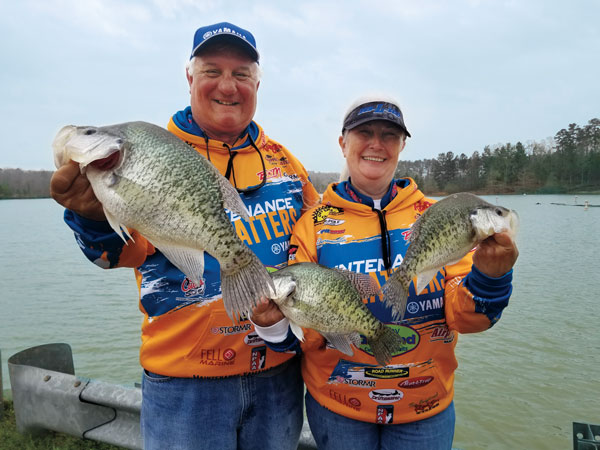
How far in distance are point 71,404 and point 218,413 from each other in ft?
8.13

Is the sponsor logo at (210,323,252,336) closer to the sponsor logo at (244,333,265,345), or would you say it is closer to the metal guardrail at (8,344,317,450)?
the sponsor logo at (244,333,265,345)

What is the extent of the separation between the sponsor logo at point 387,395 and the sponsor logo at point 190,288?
1307mm

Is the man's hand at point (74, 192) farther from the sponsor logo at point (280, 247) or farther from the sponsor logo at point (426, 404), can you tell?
the sponsor logo at point (426, 404)

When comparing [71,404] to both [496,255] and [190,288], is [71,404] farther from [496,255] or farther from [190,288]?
[496,255]

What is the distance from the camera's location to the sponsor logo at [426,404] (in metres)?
2.61

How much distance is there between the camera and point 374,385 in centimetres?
261

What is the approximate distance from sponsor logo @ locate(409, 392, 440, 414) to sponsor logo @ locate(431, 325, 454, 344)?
0.36 meters

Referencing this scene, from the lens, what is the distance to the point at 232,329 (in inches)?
103

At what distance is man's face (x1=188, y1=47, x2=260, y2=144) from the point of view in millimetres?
2617

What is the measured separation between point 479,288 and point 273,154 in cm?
170

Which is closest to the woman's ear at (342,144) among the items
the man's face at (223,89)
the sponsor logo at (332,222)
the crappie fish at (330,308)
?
the sponsor logo at (332,222)

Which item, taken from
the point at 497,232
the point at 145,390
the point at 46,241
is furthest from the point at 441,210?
the point at 46,241

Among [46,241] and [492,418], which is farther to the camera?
[46,241]

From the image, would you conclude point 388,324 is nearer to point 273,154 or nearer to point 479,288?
point 479,288
